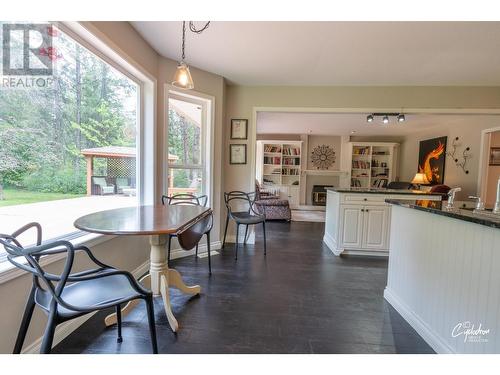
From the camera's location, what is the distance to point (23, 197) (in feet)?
4.99

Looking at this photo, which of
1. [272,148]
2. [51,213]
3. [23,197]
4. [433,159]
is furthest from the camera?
[272,148]

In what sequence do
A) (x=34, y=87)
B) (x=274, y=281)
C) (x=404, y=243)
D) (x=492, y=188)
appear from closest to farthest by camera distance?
(x=34, y=87)
(x=404, y=243)
(x=274, y=281)
(x=492, y=188)

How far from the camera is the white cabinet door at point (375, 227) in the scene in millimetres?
3311

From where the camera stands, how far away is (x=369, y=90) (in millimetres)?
3605

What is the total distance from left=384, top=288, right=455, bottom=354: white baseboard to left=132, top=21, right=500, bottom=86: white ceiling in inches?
90.2

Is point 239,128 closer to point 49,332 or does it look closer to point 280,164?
point 49,332

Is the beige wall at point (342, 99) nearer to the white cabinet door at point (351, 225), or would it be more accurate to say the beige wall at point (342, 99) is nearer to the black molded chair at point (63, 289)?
the white cabinet door at point (351, 225)

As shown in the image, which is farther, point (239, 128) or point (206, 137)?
point (239, 128)

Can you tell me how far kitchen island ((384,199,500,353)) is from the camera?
1257 mm

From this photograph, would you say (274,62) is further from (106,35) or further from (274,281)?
(274,281)

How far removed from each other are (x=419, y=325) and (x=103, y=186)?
276 cm

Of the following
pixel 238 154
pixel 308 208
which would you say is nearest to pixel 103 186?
pixel 238 154
